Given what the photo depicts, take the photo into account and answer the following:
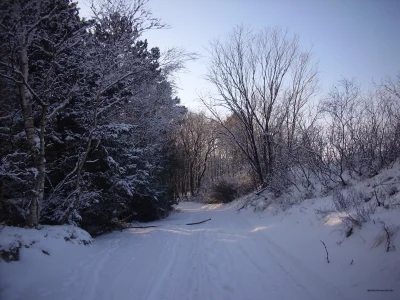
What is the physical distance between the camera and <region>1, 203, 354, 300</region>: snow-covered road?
402cm

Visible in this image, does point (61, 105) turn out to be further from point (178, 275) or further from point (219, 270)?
point (219, 270)

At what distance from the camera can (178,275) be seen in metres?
4.87

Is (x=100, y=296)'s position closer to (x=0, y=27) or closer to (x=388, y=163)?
(x=0, y=27)

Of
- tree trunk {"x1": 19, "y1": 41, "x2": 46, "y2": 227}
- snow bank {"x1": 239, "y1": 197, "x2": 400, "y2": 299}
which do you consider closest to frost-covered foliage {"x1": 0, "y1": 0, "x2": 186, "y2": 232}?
tree trunk {"x1": 19, "y1": 41, "x2": 46, "y2": 227}

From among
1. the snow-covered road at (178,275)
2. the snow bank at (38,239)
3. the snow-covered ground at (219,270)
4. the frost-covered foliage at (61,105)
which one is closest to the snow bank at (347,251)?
the snow-covered ground at (219,270)

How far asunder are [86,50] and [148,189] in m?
7.99

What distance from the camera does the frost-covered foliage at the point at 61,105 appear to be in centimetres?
532

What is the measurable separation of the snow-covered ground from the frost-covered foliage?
1.50 metres

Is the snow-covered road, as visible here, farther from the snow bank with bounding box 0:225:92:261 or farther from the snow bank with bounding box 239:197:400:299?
the snow bank with bounding box 0:225:92:261

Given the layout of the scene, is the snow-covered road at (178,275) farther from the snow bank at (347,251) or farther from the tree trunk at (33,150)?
the tree trunk at (33,150)

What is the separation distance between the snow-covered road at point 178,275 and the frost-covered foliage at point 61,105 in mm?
1855

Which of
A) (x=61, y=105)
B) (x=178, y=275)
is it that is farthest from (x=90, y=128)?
(x=178, y=275)

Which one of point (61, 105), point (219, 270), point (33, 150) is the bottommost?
point (219, 270)

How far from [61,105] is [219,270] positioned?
227 inches
